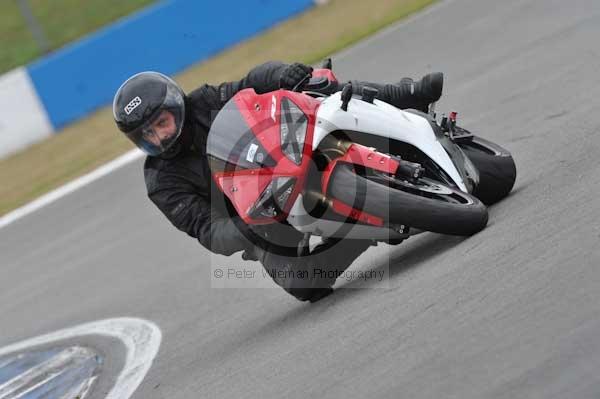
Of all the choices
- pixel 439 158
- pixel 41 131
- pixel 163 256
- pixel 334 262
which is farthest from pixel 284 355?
pixel 41 131

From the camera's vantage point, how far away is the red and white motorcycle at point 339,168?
197 inches

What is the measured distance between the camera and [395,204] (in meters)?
4.93

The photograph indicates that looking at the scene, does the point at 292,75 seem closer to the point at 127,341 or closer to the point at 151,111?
the point at 151,111

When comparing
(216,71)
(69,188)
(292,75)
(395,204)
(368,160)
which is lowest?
(216,71)

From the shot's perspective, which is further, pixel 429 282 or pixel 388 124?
pixel 388 124

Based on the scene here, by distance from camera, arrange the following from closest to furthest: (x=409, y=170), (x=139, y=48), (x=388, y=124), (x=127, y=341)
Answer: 1. (x=409, y=170)
2. (x=388, y=124)
3. (x=127, y=341)
4. (x=139, y=48)

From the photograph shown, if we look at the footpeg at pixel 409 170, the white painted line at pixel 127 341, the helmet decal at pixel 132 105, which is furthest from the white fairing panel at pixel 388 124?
the white painted line at pixel 127 341

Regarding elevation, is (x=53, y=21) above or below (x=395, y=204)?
below

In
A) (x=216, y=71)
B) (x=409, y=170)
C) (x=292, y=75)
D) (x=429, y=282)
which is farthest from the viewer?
(x=216, y=71)

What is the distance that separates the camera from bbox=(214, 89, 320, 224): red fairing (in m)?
5.00

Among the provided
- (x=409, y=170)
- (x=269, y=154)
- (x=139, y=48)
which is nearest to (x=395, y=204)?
(x=409, y=170)

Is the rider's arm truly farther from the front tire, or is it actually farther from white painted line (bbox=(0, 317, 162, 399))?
the front tire

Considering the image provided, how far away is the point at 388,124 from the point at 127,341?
2575 millimetres

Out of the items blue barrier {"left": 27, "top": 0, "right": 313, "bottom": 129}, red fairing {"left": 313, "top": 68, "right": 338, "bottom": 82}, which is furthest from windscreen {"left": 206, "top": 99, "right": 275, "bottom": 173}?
blue barrier {"left": 27, "top": 0, "right": 313, "bottom": 129}
